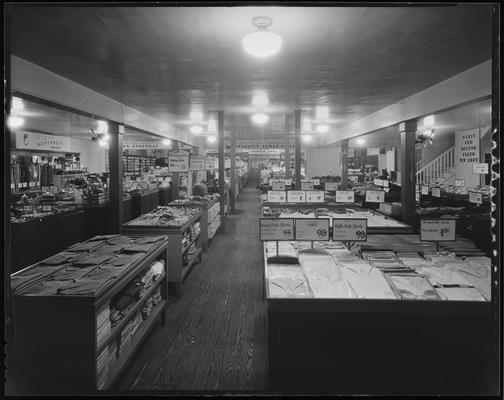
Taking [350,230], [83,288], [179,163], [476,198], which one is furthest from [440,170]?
[83,288]

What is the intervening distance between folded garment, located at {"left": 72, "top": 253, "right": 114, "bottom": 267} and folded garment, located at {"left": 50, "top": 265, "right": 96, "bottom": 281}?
79mm

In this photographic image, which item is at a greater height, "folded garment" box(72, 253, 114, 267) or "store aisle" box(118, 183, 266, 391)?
"folded garment" box(72, 253, 114, 267)

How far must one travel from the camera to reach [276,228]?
3637 mm

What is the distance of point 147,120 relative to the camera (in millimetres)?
9477

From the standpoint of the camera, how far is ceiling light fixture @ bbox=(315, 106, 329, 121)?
29.1ft

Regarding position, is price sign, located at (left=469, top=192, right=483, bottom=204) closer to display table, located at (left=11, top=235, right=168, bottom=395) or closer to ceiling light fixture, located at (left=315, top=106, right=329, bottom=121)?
ceiling light fixture, located at (left=315, top=106, right=329, bottom=121)

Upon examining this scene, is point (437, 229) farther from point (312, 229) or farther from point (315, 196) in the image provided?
point (315, 196)

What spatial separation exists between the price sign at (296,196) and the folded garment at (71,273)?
5628 millimetres

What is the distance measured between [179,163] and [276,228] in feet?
18.0

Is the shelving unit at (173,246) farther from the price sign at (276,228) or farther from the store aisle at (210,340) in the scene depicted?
the price sign at (276,228)

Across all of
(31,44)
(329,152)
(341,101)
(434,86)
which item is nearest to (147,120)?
(341,101)

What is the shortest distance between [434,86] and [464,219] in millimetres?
2234

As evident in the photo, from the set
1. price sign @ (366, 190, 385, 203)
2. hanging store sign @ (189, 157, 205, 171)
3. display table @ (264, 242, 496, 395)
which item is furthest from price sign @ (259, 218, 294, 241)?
hanging store sign @ (189, 157, 205, 171)

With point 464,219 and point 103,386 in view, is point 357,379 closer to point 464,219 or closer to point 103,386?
point 103,386
